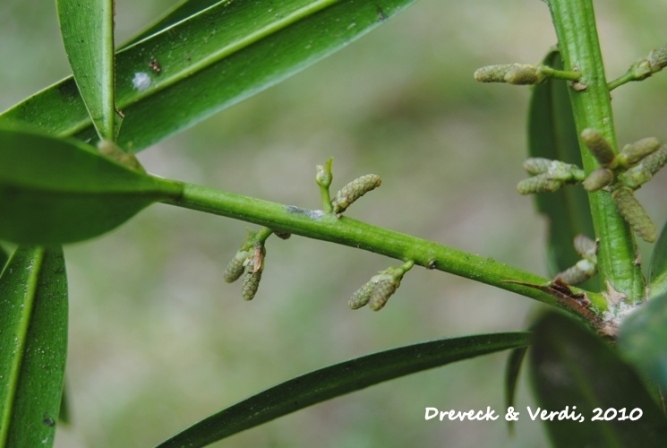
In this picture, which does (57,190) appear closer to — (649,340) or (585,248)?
(649,340)

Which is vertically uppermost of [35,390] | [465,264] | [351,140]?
[465,264]

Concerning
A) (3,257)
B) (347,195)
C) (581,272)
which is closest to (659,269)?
(581,272)

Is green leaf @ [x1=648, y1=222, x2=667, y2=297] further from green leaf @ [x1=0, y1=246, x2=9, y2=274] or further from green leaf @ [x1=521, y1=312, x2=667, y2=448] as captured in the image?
green leaf @ [x1=0, y1=246, x2=9, y2=274]

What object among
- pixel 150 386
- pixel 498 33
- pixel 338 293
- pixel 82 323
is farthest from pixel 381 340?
pixel 498 33

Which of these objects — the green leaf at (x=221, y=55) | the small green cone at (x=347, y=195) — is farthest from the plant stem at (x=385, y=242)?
the green leaf at (x=221, y=55)

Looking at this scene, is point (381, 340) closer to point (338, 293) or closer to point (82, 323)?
point (338, 293)

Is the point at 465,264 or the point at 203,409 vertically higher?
the point at 465,264

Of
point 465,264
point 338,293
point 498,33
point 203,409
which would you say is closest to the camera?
point 465,264
